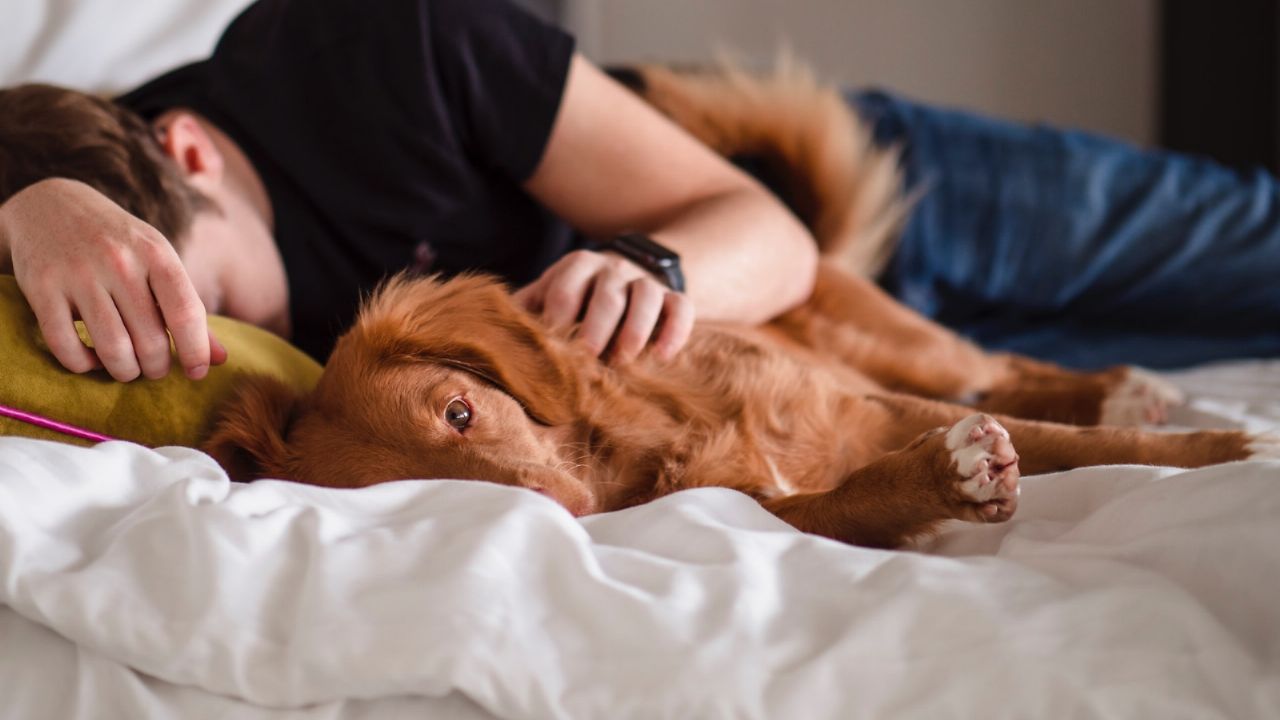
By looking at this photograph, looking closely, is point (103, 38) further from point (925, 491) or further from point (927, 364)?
point (925, 491)

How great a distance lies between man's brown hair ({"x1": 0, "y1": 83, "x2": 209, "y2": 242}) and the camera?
1308 millimetres

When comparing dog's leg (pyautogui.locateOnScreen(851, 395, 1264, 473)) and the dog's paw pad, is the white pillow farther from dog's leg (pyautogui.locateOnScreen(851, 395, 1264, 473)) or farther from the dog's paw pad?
the dog's paw pad

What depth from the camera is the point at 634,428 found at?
4.31 ft

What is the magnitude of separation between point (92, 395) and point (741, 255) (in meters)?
1.00

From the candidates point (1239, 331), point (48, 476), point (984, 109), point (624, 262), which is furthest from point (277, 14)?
point (984, 109)

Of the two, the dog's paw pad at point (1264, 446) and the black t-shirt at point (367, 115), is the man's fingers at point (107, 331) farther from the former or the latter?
the dog's paw pad at point (1264, 446)

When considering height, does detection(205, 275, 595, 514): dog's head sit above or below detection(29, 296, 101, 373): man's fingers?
below

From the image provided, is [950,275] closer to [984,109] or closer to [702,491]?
[702,491]

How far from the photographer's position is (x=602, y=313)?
1306 mm

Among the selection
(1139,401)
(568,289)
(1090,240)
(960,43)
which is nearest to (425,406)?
(568,289)

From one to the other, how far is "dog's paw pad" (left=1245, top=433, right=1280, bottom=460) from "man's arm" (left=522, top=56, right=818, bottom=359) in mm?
775

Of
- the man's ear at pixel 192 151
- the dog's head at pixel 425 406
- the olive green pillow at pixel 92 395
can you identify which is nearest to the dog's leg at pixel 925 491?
the dog's head at pixel 425 406

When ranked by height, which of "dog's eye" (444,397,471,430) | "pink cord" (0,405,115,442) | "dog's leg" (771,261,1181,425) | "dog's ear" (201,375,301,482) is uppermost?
"pink cord" (0,405,115,442)

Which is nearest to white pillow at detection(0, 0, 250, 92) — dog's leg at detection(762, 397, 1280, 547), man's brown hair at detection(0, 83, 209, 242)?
man's brown hair at detection(0, 83, 209, 242)
